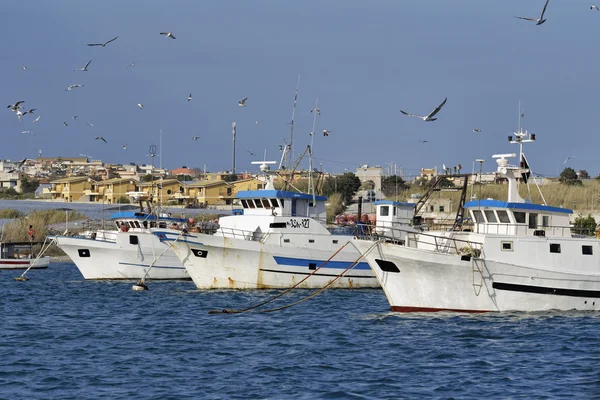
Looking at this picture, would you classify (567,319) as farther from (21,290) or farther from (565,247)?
(21,290)

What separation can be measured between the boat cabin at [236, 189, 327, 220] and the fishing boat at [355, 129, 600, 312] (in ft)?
35.8

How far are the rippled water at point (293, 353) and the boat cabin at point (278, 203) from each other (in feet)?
24.0

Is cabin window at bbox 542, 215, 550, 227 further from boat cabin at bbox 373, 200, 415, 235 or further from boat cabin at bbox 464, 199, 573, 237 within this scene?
boat cabin at bbox 373, 200, 415, 235

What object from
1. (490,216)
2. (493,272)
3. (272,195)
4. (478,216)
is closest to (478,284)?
(493,272)

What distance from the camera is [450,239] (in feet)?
98.5

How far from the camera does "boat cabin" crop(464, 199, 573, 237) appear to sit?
31.3 m

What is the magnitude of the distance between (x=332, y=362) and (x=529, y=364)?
14.4ft

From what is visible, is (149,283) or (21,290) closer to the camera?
(21,290)

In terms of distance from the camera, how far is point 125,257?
49188 mm

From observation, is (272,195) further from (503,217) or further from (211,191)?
(211,191)

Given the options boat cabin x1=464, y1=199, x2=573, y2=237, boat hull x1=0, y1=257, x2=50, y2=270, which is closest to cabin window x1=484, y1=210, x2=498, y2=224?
boat cabin x1=464, y1=199, x2=573, y2=237

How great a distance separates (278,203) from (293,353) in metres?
18.1

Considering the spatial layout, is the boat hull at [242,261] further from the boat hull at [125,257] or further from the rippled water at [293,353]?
the boat hull at [125,257]

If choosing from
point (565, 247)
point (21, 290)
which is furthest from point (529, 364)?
point (21, 290)
